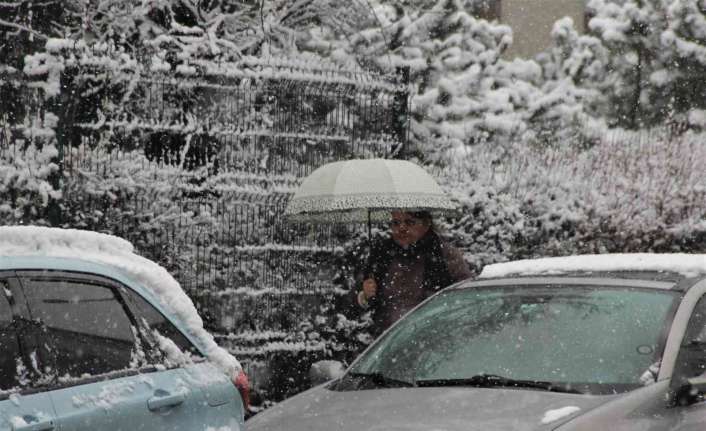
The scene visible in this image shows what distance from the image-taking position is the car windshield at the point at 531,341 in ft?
15.4

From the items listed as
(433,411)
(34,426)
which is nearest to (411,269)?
(433,411)

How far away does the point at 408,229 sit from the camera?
7770 millimetres

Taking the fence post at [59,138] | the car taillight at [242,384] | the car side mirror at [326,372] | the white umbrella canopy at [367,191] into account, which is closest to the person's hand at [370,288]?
the white umbrella canopy at [367,191]

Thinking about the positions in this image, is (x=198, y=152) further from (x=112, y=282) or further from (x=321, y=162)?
(x=112, y=282)

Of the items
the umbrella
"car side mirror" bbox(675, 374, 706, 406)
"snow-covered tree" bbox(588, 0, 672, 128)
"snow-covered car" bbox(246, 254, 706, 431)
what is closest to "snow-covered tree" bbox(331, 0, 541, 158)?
the umbrella

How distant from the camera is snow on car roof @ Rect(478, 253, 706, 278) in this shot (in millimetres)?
5273

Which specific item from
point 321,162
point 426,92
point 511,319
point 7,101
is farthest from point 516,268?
point 426,92

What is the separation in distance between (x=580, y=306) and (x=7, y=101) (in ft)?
18.3

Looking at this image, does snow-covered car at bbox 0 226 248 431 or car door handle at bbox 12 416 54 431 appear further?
snow-covered car at bbox 0 226 248 431

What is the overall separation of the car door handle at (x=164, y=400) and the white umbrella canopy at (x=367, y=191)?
12.6 feet

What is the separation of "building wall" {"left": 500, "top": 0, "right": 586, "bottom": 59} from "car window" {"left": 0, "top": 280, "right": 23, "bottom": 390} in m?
21.0

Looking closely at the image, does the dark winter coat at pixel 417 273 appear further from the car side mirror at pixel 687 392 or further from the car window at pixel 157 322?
the car window at pixel 157 322

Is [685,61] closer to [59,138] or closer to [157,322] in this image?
[59,138]

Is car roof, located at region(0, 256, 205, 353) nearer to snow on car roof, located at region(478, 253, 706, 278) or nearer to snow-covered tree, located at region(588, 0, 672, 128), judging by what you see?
snow on car roof, located at region(478, 253, 706, 278)
